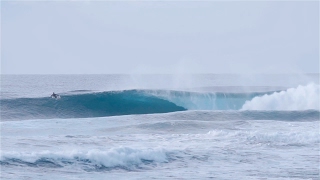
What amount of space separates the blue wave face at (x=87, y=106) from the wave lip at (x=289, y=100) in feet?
14.1

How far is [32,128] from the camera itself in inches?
719

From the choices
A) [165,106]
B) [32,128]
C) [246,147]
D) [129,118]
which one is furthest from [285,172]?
[165,106]

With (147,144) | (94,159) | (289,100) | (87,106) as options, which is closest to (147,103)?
(87,106)

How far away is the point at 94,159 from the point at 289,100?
20836 mm

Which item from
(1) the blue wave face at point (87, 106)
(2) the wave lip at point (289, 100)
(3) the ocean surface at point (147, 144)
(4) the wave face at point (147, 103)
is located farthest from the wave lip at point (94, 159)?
(2) the wave lip at point (289, 100)

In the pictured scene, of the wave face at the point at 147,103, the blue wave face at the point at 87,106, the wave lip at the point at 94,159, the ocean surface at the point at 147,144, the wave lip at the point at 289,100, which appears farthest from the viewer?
the wave lip at the point at 289,100

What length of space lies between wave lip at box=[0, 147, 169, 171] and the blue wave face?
11253 mm

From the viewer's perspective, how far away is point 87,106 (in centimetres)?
2806

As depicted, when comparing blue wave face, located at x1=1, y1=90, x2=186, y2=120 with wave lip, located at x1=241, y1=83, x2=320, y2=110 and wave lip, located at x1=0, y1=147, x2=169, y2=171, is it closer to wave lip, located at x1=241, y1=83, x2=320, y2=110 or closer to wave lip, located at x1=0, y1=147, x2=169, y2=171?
wave lip, located at x1=241, y1=83, x2=320, y2=110

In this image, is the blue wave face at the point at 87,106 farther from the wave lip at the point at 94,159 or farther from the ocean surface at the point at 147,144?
the wave lip at the point at 94,159

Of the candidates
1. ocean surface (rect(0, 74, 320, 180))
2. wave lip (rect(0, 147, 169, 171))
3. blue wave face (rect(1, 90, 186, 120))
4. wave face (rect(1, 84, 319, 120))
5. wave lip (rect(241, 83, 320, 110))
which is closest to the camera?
ocean surface (rect(0, 74, 320, 180))

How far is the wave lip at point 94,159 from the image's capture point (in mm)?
11867

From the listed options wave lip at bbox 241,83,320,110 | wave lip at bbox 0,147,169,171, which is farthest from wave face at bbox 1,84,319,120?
wave lip at bbox 0,147,169,171

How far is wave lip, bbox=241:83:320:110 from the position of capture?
30750mm
